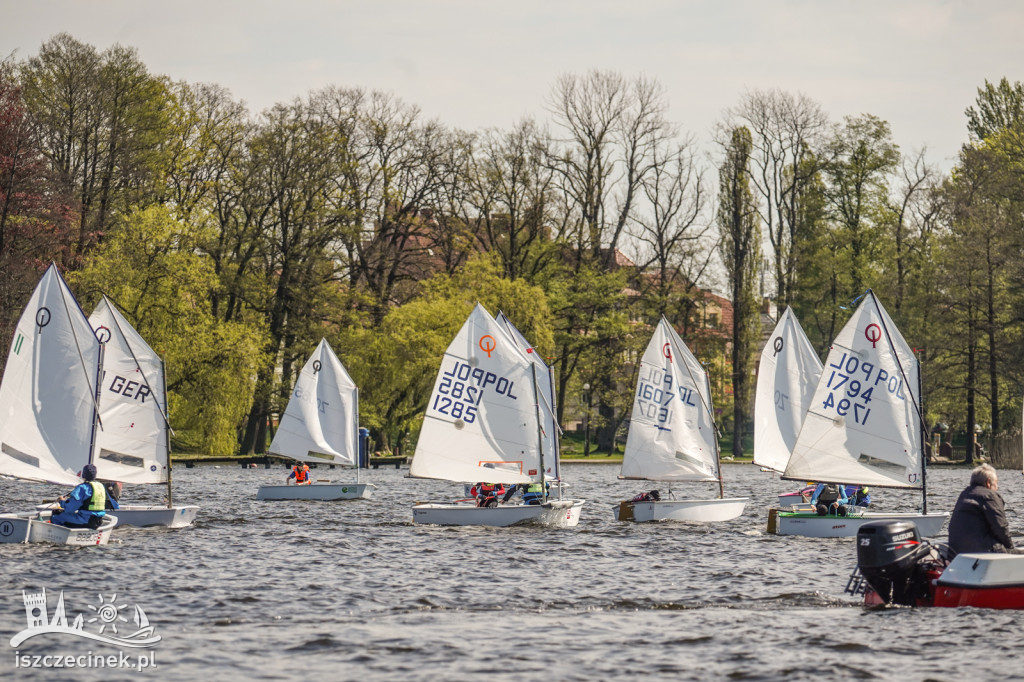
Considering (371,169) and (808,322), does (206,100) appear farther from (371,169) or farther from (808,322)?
(808,322)

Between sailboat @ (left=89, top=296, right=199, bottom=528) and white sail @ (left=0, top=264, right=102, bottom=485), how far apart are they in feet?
6.79

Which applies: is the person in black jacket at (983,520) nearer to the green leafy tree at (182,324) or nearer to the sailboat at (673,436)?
the sailboat at (673,436)

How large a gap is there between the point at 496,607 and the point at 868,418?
40.8ft

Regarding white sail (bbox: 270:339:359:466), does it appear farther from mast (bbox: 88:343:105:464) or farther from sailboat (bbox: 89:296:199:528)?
mast (bbox: 88:343:105:464)

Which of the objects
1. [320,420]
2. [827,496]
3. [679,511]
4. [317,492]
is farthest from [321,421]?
[827,496]

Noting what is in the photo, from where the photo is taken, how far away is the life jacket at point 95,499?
25719 mm

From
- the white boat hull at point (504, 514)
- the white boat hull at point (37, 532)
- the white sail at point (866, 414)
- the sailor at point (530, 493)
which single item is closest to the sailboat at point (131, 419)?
the white boat hull at point (37, 532)

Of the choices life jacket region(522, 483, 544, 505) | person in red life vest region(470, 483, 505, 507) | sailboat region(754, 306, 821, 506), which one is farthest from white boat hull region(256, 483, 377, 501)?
sailboat region(754, 306, 821, 506)

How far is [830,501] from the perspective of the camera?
30.5 m

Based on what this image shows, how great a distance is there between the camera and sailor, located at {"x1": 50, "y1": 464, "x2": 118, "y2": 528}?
25.6 meters

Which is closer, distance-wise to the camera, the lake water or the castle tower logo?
the lake water

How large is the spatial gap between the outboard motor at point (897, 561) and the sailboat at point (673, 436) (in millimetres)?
14830

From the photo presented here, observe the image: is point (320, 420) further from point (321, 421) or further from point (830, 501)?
point (830, 501)

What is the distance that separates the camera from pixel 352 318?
6975 cm
